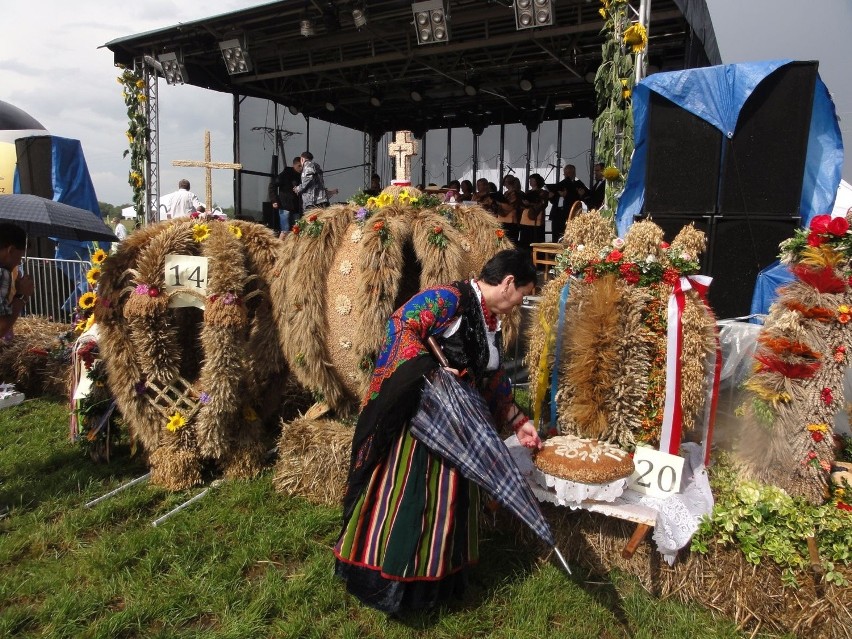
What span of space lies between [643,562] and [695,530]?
1.11ft

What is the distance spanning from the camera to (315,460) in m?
3.63

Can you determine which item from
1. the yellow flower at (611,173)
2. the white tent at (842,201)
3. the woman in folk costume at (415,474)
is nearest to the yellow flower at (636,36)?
the yellow flower at (611,173)

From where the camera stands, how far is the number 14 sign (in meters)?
3.79

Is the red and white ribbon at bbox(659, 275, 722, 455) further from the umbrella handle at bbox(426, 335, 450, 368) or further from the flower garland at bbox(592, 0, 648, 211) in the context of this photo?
the flower garland at bbox(592, 0, 648, 211)

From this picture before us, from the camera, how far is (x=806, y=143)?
14.8ft

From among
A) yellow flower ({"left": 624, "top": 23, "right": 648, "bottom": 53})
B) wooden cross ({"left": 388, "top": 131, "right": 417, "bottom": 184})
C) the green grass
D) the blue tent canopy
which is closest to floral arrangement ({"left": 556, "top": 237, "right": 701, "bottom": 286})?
the green grass

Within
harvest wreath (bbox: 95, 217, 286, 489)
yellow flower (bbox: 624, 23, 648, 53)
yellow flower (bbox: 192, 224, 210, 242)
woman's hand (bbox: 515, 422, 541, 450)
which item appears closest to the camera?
woman's hand (bbox: 515, 422, 541, 450)

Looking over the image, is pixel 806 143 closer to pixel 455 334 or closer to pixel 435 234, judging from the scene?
pixel 435 234

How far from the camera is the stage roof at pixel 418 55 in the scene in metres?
Answer: 8.73

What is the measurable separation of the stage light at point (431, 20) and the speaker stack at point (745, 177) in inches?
181

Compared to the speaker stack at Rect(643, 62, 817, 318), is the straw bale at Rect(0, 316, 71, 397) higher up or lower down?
lower down

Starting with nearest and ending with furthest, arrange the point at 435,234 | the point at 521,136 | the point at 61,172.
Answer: the point at 435,234 → the point at 61,172 → the point at 521,136

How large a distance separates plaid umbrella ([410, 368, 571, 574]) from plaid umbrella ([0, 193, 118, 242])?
3.76m

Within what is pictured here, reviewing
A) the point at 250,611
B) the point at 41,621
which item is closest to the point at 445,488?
the point at 250,611
